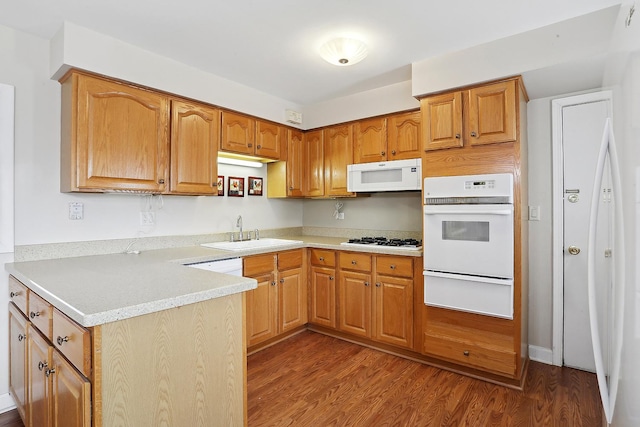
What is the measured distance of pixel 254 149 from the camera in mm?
A: 3143

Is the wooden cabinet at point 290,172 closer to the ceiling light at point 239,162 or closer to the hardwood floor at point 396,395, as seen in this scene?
the ceiling light at point 239,162

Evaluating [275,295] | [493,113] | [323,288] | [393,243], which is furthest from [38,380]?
[493,113]

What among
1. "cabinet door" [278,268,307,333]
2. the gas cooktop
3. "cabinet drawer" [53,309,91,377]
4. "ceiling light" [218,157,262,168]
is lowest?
"cabinet door" [278,268,307,333]

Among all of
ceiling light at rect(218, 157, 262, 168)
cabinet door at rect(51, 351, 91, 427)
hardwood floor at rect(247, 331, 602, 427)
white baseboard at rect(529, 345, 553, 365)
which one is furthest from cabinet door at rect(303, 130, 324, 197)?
cabinet door at rect(51, 351, 91, 427)

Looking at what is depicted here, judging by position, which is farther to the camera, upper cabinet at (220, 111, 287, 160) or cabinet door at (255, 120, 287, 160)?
cabinet door at (255, 120, 287, 160)

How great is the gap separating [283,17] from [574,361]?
3.25 metres

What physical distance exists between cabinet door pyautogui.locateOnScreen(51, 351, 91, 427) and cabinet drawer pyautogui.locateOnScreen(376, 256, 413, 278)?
7.12 ft

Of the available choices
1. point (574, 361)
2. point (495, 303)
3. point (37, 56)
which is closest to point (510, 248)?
point (495, 303)

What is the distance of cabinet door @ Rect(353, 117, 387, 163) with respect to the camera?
3.10 metres

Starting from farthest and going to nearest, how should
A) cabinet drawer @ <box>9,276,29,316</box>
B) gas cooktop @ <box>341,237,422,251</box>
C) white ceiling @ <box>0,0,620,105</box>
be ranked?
gas cooktop @ <box>341,237,422,251</box>
white ceiling @ <box>0,0,620,105</box>
cabinet drawer @ <box>9,276,29,316</box>

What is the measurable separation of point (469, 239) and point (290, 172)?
6.47ft

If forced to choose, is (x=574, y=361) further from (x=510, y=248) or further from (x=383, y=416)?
(x=383, y=416)

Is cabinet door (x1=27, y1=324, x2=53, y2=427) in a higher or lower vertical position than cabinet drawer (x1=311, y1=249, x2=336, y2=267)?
lower

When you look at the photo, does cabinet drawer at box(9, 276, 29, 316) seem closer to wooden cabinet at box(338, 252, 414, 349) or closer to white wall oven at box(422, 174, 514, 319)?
wooden cabinet at box(338, 252, 414, 349)
